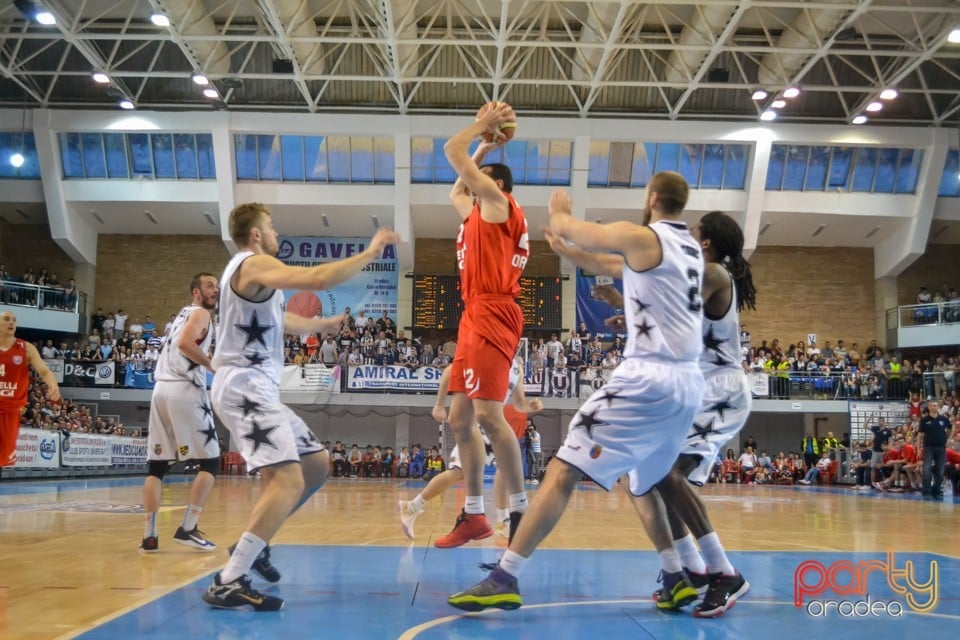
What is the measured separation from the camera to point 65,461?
20.5m

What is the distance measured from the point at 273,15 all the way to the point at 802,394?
2118 centimetres

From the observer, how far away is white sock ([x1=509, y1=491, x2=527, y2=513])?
542 centimetres

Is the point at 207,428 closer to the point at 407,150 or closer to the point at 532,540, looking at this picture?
the point at 532,540

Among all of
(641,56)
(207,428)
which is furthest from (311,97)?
(207,428)

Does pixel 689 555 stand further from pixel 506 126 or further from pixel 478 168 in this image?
pixel 506 126

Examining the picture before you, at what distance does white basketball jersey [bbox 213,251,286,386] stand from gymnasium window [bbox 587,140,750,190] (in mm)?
27399

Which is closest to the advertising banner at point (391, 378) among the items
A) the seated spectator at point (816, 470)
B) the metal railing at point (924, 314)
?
the seated spectator at point (816, 470)

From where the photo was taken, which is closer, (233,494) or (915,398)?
(233,494)

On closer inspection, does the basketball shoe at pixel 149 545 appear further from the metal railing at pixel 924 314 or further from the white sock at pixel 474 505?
the metal railing at pixel 924 314

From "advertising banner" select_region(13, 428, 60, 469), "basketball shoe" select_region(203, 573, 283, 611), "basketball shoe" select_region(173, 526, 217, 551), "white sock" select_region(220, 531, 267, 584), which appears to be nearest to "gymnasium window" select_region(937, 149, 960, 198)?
"advertising banner" select_region(13, 428, 60, 469)

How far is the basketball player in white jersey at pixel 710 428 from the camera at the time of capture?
448cm

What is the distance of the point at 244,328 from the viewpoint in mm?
4789

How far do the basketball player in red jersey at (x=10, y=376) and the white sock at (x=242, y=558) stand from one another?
4.99 metres

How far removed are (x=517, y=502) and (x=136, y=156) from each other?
29628mm
